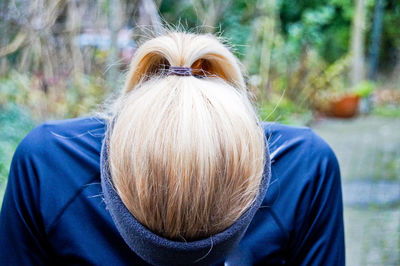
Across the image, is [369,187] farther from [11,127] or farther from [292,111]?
[11,127]

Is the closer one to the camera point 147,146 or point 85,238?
point 147,146

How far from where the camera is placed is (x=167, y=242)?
111cm

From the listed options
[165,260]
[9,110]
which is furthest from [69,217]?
[9,110]

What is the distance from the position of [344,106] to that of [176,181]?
10.9m

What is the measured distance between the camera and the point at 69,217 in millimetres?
1470

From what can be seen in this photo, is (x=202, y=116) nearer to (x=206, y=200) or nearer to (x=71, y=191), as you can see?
(x=206, y=200)

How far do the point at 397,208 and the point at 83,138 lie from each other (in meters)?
4.89

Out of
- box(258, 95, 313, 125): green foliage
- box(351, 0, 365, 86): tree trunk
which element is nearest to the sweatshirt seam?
box(258, 95, 313, 125): green foliage

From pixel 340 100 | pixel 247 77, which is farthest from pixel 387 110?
pixel 247 77

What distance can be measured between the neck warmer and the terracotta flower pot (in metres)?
10.5

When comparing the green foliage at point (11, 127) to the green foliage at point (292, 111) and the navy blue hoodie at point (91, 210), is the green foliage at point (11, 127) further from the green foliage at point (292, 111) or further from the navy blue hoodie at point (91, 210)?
the green foliage at point (292, 111)

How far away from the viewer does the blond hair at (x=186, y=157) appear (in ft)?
3.57

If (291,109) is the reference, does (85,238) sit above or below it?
above

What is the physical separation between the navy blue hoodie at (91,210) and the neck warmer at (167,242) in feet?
0.78
